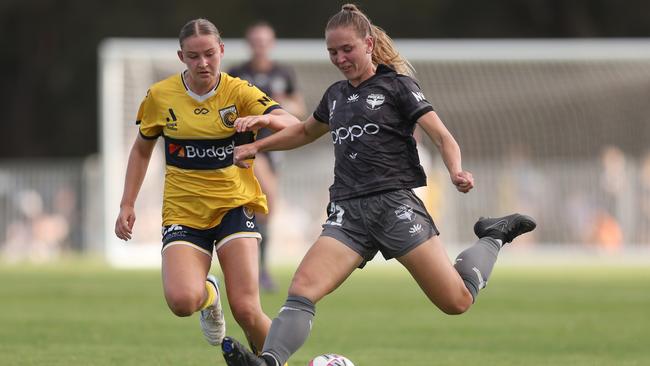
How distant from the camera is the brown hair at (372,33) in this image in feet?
23.0

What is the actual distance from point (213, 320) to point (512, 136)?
17.9 m

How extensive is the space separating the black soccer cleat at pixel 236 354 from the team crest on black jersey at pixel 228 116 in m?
1.71

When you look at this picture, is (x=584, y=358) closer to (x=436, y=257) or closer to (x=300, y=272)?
(x=436, y=257)

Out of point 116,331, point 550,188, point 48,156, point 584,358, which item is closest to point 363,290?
point 116,331

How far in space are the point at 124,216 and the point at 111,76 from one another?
44.9 ft

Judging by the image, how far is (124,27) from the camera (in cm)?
3762

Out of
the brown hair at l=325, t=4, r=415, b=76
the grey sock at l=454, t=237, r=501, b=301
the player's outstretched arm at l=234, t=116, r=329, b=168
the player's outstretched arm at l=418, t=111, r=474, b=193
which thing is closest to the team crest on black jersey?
the player's outstretched arm at l=234, t=116, r=329, b=168

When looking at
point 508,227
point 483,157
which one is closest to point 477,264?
point 508,227

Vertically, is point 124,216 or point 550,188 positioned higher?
Result: point 124,216

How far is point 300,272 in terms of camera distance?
679 cm

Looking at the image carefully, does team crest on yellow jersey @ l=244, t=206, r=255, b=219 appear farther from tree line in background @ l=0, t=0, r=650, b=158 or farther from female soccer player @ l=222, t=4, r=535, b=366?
tree line in background @ l=0, t=0, r=650, b=158

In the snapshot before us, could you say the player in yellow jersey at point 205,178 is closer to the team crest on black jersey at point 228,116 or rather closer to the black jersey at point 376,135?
the team crest on black jersey at point 228,116

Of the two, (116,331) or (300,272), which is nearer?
(300,272)

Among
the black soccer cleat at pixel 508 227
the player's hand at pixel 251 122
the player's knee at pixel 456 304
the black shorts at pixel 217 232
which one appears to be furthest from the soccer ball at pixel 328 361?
the black soccer cleat at pixel 508 227
